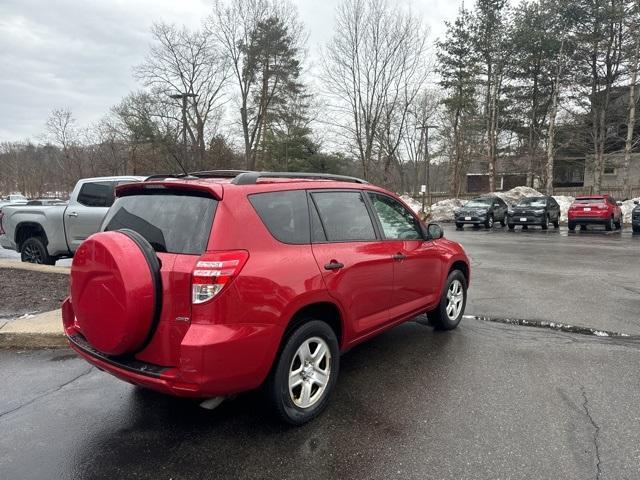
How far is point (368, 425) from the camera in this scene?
3.12m

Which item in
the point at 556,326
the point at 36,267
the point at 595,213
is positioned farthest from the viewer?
the point at 595,213

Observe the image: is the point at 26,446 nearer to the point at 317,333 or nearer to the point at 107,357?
the point at 107,357

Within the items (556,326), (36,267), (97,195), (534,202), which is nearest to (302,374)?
(556,326)

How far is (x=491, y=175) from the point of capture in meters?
35.3

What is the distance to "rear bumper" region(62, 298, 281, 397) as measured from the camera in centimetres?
254

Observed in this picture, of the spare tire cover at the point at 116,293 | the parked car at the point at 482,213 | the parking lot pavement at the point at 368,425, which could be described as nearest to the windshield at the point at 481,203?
the parked car at the point at 482,213

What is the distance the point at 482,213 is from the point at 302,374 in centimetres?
2192

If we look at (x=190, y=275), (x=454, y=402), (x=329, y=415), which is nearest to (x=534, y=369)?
(x=454, y=402)

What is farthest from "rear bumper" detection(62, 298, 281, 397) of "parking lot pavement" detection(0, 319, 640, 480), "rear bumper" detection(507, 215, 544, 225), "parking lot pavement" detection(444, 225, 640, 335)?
"rear bumper" detection(507, 215, 544, 225)

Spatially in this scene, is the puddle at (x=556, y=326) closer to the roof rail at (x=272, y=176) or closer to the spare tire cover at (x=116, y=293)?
the roof rail at (x=272, y=176)

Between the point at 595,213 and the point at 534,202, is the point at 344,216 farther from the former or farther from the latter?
the point at 534,202

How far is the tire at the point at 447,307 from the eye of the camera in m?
5.06

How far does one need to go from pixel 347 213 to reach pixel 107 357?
7.00ft

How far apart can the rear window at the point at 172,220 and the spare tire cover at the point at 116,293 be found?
0.60ft
